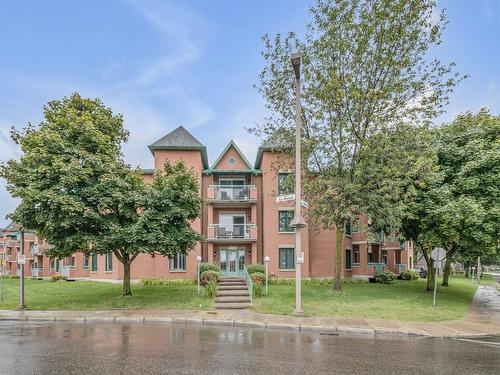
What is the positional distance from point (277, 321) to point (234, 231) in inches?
574

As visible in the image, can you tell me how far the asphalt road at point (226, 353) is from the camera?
7.56 meters

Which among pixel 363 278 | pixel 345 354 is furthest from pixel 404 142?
pixel 363 278

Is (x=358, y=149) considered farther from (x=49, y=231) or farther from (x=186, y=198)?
(x=49, y=231)

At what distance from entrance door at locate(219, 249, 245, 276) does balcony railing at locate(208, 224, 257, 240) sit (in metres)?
1.38

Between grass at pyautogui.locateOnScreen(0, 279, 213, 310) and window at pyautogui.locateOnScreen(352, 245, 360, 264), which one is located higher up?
window at pyautogui.locateOnScreen(352, 245, 360, 264)

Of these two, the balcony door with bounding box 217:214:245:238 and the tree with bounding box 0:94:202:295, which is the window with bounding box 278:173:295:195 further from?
the balcony door with bounding box 217:214:245:238

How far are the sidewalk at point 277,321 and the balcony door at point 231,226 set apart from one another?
455 inches

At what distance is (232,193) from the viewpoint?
2828cm

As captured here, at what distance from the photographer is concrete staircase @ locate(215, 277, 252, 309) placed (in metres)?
17.3

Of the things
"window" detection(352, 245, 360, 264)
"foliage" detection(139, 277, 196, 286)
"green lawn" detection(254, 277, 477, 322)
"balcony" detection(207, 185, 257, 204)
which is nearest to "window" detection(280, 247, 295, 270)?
"balcony" detection(207, 185, 257, 204)

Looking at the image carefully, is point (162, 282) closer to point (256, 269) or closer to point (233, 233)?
point (233, 233)

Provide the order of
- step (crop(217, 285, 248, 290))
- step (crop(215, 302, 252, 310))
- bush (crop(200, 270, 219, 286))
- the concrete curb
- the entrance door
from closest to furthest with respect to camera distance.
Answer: the concrete curb → step (crop(215, 302, 252, 310)) → step (crop(217, 285, 248, 290)) → bush (crop(200, 270, 219, 286)) → the entrance door

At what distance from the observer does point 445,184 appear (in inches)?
755

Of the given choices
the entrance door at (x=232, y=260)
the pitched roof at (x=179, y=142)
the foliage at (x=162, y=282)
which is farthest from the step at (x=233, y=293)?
the pitched roof at (x=179, y=142)
